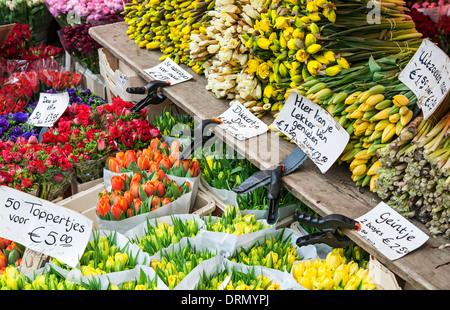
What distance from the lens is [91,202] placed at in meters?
2.28

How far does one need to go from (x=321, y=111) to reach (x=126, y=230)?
34.9 inches

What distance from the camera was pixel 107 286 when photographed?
1.60 m

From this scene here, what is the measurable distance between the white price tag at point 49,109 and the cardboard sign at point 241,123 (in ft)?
3.13

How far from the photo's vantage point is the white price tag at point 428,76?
167 cm

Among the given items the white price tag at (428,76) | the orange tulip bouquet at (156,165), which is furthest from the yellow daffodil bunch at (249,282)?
the white price tag at (428,76)

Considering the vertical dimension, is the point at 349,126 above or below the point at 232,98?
above

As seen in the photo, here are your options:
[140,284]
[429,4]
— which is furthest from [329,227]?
[429,4]

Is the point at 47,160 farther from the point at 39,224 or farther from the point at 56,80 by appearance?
the point at 56,80

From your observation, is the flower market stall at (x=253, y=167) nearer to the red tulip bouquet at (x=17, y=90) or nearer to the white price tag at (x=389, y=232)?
the white price tag at (x=389, y=232)

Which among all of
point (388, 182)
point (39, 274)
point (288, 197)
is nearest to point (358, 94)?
point (388, 182)

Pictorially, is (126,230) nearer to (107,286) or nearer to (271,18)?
(107,286)

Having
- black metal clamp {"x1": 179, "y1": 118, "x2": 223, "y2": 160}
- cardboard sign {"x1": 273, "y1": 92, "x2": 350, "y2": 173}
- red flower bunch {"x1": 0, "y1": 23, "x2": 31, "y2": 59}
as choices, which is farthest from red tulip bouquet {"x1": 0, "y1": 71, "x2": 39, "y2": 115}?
cardboard sign {"x1": 273, "y1": 92, "x2": 350, "y2": 173}

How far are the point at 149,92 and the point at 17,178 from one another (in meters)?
0.83

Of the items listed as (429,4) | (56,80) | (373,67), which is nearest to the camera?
(373,67)
